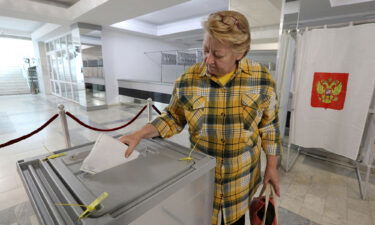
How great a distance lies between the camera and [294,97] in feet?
7.72

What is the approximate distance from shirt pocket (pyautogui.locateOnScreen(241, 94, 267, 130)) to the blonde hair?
8.7 inches

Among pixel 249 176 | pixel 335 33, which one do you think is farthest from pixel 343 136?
pixel 249 176

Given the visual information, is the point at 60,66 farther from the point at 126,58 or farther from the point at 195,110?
the point at 195,110

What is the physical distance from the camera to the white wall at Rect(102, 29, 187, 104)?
6621 millimetres

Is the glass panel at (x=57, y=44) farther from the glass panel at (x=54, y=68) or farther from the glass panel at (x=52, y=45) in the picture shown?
the glass panel at (x=54, y=68)

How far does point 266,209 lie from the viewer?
2.97ft

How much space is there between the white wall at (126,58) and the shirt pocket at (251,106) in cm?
667

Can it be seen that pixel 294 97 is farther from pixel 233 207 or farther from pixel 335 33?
pixel 233 207

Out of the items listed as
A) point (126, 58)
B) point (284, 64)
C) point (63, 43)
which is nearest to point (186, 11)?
point (126, 58)

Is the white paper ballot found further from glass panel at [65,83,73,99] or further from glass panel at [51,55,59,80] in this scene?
glass panel at [51,55,59,80]

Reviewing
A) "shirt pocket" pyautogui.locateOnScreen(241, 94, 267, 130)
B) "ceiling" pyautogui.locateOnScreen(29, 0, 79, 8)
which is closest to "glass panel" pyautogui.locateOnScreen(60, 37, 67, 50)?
"ceiling" pyautogui.locateOnScreen(29, 0, 79, 8)

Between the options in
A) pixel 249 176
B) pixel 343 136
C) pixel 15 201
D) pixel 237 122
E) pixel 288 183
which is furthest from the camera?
pixel 288 183

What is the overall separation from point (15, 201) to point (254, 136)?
8.12ft

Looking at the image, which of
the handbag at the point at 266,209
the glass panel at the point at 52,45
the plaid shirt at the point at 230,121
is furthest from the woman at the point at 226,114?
the glass panel at the point at 52,45
